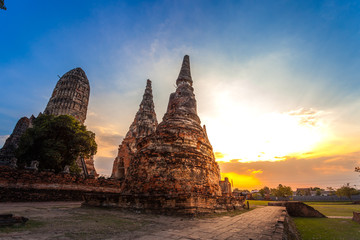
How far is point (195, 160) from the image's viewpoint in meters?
10.2

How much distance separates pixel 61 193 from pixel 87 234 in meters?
11.3

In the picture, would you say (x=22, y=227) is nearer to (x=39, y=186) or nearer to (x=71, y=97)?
(x=39, y=186)

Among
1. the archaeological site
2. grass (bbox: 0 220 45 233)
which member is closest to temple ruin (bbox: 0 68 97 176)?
the archaeological site

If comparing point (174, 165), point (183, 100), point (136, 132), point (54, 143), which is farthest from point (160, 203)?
point (136, 132)

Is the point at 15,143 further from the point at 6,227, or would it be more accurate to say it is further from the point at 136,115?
the point at 6,227

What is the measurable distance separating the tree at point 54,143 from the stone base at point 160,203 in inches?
370

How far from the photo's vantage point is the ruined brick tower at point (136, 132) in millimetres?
31609

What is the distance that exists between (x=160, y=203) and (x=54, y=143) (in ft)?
44.0

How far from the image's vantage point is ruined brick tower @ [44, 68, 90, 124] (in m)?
33.3

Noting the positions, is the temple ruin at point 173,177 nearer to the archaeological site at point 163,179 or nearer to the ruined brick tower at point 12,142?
the archaeological site at point 163,179

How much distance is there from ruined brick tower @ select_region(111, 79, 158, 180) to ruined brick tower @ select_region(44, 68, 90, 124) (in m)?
9.76

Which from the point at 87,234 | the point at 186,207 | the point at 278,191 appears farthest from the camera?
the point at 278,191

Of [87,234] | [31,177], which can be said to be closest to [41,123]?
[31,177]

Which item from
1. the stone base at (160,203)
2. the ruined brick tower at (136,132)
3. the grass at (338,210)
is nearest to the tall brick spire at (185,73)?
the stone base at (160,203)
